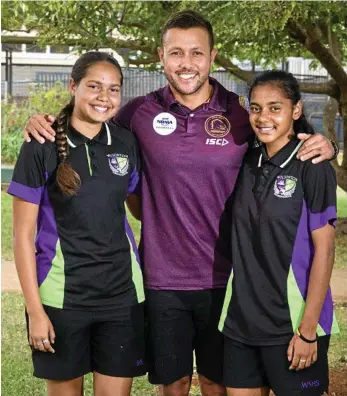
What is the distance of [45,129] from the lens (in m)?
3.64

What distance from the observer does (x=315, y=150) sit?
3.50 metres

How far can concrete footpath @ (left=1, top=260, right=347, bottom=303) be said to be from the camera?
8.52 meters

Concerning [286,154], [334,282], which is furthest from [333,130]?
[286,154]

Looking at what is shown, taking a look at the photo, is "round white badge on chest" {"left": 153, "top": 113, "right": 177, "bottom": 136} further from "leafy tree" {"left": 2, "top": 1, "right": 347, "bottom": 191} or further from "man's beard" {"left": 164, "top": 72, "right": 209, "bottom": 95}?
"leafy tree" {"left": 2, "top": 1, "right": 347, "bottom": 191}

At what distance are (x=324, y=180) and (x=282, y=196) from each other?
184 mm

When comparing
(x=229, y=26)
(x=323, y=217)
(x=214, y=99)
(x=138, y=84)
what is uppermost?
(x=229, y=26)

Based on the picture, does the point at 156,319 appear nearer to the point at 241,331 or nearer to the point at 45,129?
the point at 241,331

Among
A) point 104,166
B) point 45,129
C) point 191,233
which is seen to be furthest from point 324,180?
point 45,129

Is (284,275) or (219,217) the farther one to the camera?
(219,217)

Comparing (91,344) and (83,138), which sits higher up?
(83,138)

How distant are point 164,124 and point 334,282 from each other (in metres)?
5.53

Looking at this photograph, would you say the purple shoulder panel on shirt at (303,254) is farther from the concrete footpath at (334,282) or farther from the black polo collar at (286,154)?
the concrete footpath at (334,282)

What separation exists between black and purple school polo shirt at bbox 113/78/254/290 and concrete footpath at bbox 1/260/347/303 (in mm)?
4714

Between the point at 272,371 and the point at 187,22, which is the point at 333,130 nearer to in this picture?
the point at 187,22
